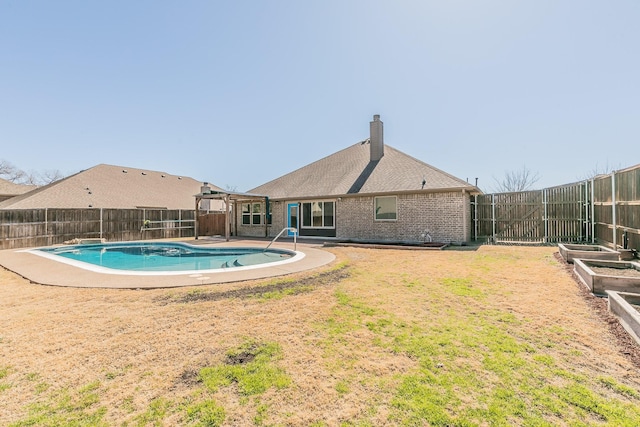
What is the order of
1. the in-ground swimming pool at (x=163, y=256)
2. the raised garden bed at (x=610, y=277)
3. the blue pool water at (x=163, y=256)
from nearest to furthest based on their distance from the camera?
the raised garden bed at (x=610, y=277) < the in-ground swimming pool at (x=163, y=256) < the blue pool water at (x=163, y=256)

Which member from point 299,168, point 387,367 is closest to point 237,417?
point 387,367

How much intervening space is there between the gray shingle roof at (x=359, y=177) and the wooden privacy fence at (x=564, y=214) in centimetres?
263

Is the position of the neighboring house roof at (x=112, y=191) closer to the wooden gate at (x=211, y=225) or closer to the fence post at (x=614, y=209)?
the wooden gate at (x=211, y=225)

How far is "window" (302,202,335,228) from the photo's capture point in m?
16.4

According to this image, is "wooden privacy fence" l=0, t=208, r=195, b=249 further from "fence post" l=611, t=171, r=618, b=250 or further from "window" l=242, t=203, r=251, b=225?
"fence post" l=611, t=171, r=618, b=250

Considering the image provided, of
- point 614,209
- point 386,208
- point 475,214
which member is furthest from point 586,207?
point 386,208

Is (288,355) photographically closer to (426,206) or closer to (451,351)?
(451,351)

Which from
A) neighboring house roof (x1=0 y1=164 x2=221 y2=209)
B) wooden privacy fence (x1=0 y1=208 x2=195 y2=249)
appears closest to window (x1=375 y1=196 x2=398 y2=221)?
wooden privacy fence (x1=0 y1=208 x2=195 y2=249)

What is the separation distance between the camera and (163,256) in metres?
12.9

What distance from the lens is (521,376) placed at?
2.65 m

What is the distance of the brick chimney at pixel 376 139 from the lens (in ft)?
58.3

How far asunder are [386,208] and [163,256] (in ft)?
34.7

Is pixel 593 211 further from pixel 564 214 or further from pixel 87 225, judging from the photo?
pixel 87 225

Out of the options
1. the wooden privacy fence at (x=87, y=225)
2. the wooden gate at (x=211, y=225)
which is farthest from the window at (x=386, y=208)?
the wooden privacy fence at (x=87, y=225)
